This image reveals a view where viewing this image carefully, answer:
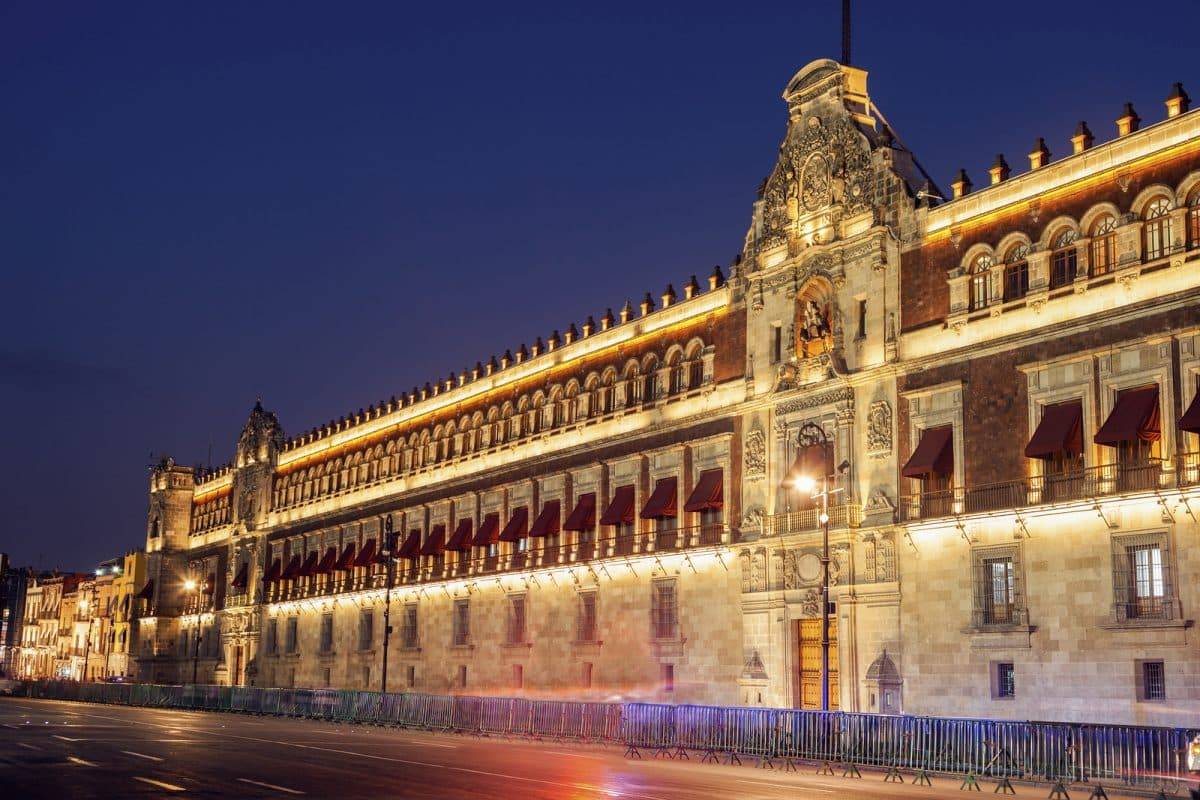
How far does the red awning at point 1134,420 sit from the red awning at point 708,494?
15.2m

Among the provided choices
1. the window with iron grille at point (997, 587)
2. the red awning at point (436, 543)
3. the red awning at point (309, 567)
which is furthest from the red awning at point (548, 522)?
the red awning at point (309, 567)

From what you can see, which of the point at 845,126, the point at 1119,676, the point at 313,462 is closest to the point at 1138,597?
the point at 1119,676

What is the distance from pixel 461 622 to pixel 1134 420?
3601 centimetres

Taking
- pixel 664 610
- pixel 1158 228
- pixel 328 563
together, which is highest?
pixel 1158 228

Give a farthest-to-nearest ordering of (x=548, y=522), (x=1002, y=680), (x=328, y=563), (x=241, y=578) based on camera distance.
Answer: (x=241, y=578) < (x=328, y=563) < (x=548, y=522) < (x=1002, y=680)

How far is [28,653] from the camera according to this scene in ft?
445

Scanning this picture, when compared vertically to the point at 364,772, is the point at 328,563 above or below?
above

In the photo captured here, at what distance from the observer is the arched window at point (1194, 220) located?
103 ft

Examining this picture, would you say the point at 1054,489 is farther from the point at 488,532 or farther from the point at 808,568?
the point at 488,532

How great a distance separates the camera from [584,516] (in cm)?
5181

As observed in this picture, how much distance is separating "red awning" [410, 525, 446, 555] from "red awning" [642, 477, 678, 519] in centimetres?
1649

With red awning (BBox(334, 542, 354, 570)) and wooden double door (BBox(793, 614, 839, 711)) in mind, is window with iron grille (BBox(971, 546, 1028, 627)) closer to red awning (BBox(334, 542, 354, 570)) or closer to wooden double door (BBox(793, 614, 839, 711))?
wooden double door (BBox(793, 614, 839, 711))

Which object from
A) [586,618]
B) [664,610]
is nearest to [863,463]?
[664,610]

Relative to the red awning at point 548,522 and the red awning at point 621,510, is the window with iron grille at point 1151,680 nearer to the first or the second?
the red awning at point 621,510
